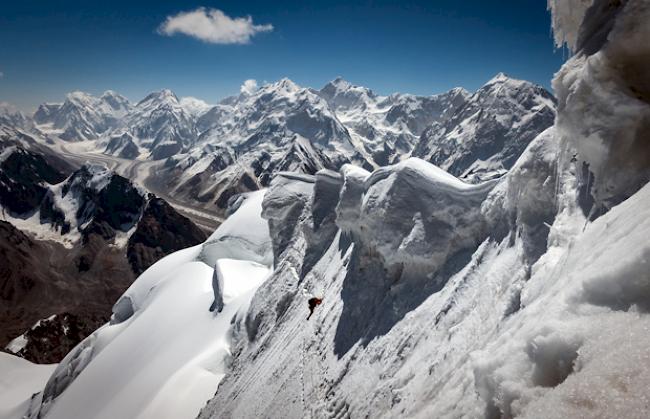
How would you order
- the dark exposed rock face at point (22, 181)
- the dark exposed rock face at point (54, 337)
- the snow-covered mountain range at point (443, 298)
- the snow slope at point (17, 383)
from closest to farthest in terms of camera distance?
the snow-covered mountain range at point (443, 298) < the snow slope at point (17, 383) < the dark exposed rock face at point (54, 337) < the dark exposed rock face at point (22, 181)

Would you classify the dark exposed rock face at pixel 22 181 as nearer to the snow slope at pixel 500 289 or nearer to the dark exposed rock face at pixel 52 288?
the dark exposed rock face at pixel 52 288

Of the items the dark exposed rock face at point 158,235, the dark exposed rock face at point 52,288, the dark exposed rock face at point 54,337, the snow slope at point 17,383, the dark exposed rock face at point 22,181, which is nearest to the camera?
the snow slope at point 17,383

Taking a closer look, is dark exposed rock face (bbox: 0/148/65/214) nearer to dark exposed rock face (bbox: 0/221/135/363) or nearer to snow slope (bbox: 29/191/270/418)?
dark exposed rock face (bbox: 0/221/135/363)

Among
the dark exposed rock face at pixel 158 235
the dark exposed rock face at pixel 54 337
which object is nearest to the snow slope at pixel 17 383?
the dark exposed rock face at pixel 54 337

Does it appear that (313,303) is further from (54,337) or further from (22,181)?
(22,181)

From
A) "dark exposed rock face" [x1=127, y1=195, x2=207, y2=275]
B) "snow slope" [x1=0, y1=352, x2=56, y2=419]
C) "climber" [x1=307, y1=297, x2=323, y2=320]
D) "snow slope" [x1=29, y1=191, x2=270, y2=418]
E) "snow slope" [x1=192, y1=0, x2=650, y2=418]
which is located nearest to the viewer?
"snow slope" [x1=192, y1=0, x2=650, y2=418]

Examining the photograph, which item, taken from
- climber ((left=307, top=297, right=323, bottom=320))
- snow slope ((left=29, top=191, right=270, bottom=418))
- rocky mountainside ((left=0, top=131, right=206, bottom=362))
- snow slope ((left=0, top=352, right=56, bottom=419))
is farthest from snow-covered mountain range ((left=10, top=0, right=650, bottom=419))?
rocky mountainside ((left=0, top=131, right=206, bottom=362))

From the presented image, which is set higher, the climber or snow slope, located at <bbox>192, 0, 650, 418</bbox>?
snow slope, located at <bbox>192, 0, 650, 418</bbox>
